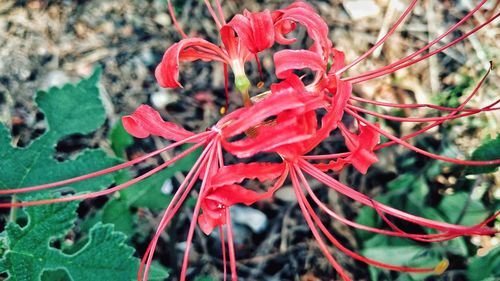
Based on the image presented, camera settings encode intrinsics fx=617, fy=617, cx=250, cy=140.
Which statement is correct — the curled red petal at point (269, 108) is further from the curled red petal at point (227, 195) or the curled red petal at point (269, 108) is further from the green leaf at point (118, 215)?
the green leaf at point (118, 215)

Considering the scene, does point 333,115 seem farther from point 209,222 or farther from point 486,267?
point 486,267

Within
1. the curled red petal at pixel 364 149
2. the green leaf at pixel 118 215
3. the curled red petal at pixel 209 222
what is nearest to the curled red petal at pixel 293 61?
the curled red petal at pixel 364 149

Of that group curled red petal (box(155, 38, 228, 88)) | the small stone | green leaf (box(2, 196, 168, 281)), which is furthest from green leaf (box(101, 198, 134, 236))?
curled red petal (box(155, 38, 228, 88))

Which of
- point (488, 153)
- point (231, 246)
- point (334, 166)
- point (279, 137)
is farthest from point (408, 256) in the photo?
point (279, 137)

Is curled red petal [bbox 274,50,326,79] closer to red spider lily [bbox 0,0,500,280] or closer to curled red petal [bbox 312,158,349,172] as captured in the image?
red spider lily [bbox 0,0,500,280]

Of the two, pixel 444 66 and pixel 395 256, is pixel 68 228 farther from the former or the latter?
pixel 444 66

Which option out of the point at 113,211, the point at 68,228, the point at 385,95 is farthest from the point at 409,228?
the point at 68,228

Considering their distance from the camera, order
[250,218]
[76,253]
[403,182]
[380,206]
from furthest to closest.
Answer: [250,218] → [403,182] → [76,253] → [380,206]
